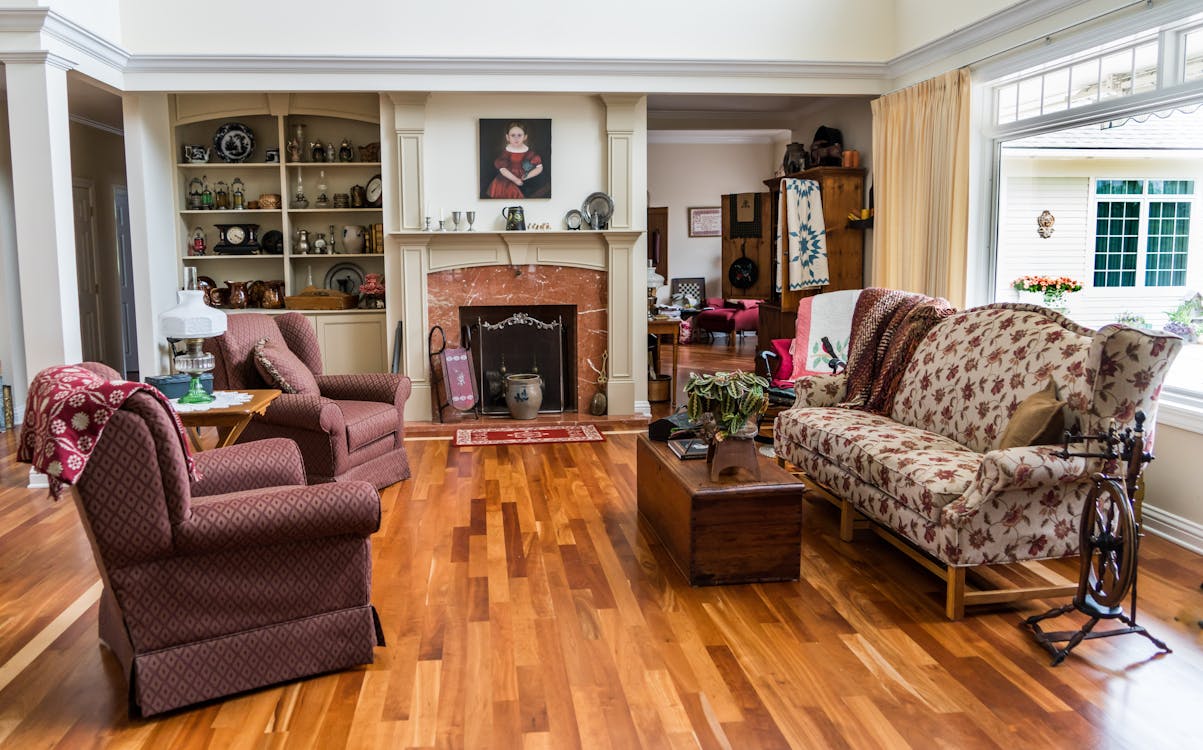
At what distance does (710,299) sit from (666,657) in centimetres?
1109

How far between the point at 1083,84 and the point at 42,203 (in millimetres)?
5610

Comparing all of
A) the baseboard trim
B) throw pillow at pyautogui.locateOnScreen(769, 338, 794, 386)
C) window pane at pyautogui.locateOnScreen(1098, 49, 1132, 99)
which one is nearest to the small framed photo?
throw pillow at pyautogui.locateOnScreen(769, 338, 794, 386)

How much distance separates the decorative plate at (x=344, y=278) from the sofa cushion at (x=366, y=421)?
271cm

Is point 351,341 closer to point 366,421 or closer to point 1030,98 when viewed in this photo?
point 366,421

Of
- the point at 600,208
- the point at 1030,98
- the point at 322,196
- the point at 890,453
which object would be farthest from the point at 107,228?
the point at 890,453

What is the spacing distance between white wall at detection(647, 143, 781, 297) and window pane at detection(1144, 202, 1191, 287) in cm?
930

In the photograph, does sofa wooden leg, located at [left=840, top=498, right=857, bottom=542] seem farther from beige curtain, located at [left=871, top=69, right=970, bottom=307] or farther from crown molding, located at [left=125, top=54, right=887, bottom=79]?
crown molding, located at [left=125, top=54, right=887, bottom=79]

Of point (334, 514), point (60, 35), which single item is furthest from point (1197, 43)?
point (60, 35)

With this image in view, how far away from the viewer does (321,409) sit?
15.5 feet

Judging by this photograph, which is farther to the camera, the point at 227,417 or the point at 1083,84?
the point at 1083,84

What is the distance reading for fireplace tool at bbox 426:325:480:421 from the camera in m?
7.08

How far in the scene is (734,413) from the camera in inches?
143

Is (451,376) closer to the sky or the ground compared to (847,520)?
closer to the sky

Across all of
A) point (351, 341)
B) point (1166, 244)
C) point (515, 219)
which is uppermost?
point (515, 219)
